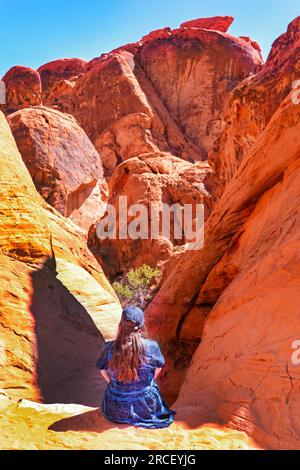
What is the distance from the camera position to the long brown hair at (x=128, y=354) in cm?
346

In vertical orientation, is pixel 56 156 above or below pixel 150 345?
above

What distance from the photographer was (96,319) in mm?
8484

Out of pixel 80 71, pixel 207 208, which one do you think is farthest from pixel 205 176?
pixel 80 71

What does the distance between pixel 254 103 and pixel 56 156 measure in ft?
24.3

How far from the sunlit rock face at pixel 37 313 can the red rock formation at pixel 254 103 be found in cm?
794

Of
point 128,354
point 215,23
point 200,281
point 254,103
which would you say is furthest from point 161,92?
point 128,354

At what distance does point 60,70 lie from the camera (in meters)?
42.1

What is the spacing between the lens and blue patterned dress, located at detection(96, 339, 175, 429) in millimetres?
3404

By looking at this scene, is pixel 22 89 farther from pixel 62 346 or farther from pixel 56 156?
pixel 62 346

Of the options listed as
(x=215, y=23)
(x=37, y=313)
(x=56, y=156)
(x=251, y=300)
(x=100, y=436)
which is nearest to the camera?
(x=100, y=436)

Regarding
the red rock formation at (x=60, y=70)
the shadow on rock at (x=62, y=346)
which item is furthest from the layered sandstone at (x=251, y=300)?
the red rock formation at (x=60, y=70)

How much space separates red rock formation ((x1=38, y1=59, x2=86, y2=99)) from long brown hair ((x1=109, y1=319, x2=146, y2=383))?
42592 millimetres
